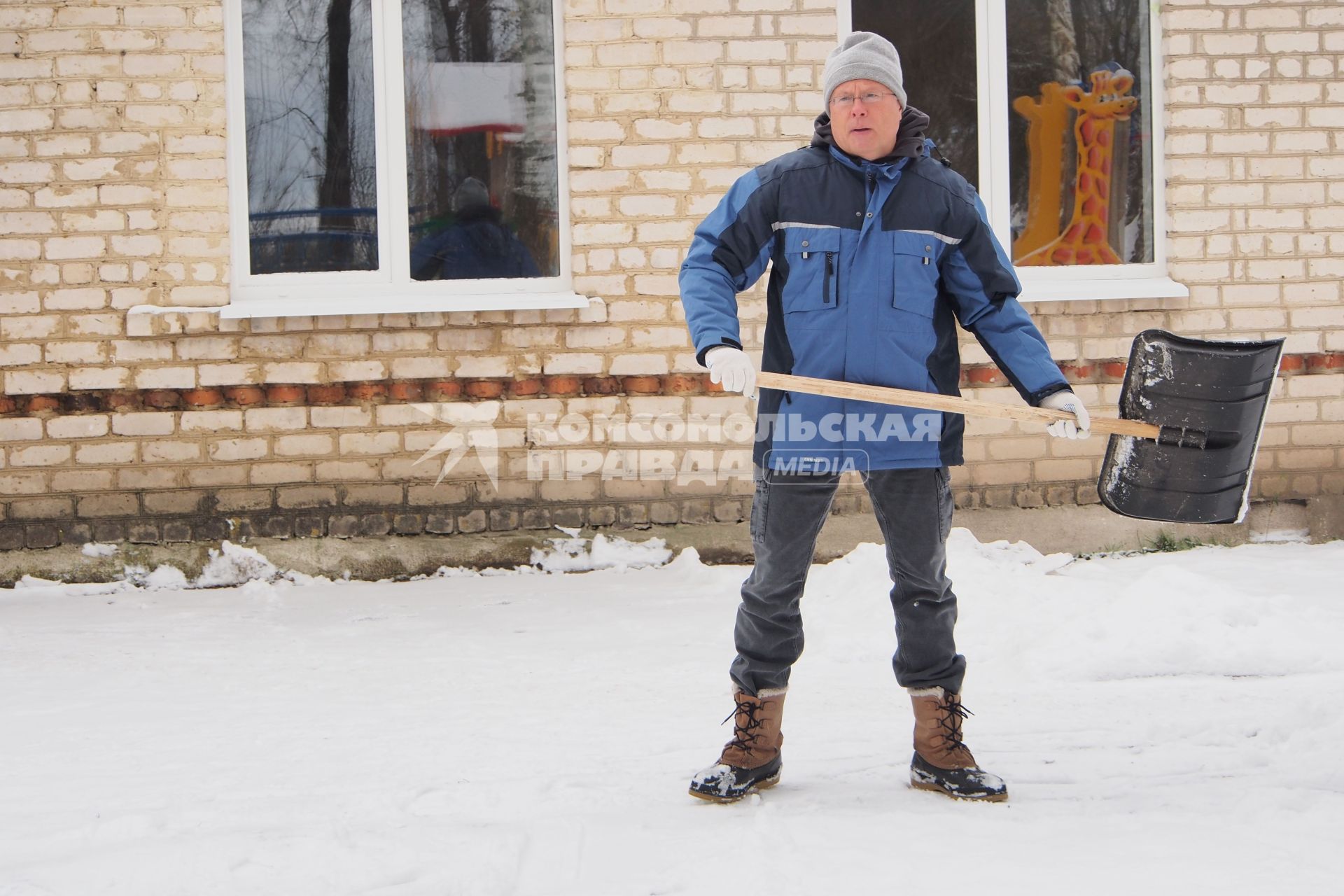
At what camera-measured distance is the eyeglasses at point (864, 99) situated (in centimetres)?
248

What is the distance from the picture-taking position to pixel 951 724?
254 centimetres

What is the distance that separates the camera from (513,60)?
5039 millimetres

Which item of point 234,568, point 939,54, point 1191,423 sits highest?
point 939,54

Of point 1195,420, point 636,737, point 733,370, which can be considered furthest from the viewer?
point 636,737

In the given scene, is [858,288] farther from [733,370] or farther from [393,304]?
[393,304]

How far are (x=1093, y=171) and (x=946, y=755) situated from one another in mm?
3559

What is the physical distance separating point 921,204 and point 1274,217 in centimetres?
340

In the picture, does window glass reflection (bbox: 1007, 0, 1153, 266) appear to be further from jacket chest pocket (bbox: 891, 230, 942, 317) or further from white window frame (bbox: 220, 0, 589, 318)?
jacket chest pocket (bbox: 891, 230, 942, 317)

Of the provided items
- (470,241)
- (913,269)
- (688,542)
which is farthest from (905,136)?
(470,241)

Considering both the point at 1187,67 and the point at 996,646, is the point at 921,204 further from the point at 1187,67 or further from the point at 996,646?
the point at 1187,67

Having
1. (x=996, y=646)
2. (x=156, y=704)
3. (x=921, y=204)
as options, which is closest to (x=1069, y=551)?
(x=996, y=646)

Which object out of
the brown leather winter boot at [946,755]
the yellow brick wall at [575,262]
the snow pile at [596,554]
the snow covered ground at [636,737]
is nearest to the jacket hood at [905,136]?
the brown leather winter boot at [946,755]

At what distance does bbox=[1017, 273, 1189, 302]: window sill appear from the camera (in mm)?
5082

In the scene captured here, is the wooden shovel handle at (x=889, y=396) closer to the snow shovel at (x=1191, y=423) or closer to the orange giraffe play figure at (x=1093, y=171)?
the snow shovel at (x=1191, y=423)
